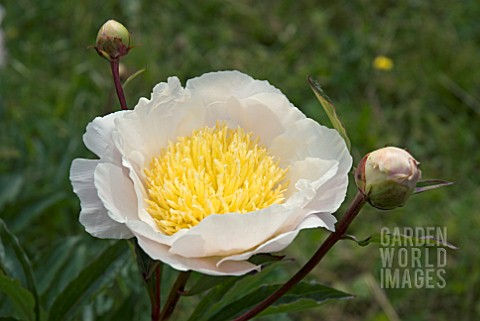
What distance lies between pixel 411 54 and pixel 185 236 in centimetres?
219

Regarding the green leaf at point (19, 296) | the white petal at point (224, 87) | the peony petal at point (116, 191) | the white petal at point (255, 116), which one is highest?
the white petal at point (224, 87)

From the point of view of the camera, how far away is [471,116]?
Answer: 2.55 metres

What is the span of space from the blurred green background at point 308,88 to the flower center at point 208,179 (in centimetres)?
64

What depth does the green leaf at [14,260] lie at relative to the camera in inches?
44.2

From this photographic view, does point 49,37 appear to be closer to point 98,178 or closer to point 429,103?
point 429,103

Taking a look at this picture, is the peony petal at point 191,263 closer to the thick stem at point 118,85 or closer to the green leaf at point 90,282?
the thick stem at point 118,85

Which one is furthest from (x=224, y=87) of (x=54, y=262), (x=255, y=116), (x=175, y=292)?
(x=54, y=262)

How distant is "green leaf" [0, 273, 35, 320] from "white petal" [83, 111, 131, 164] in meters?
0.23

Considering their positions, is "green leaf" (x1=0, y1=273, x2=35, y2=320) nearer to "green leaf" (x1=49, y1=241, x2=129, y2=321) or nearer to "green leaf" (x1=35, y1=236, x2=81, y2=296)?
"green leaf" (x1=49, y1=241, x2=129, y2=321)

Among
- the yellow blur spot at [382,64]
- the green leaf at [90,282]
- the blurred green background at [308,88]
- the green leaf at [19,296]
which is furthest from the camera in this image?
the yellow blur spot at [382,64]

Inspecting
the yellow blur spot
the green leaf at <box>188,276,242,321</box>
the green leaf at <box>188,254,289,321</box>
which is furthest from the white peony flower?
the yellow blur spot

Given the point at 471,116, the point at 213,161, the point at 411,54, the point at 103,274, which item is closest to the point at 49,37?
the point at 411,54

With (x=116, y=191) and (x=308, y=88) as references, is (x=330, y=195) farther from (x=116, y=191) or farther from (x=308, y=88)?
(x=308, y=88)

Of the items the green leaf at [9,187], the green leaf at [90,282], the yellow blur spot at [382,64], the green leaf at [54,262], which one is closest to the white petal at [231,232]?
the green leaf at [90,282]
